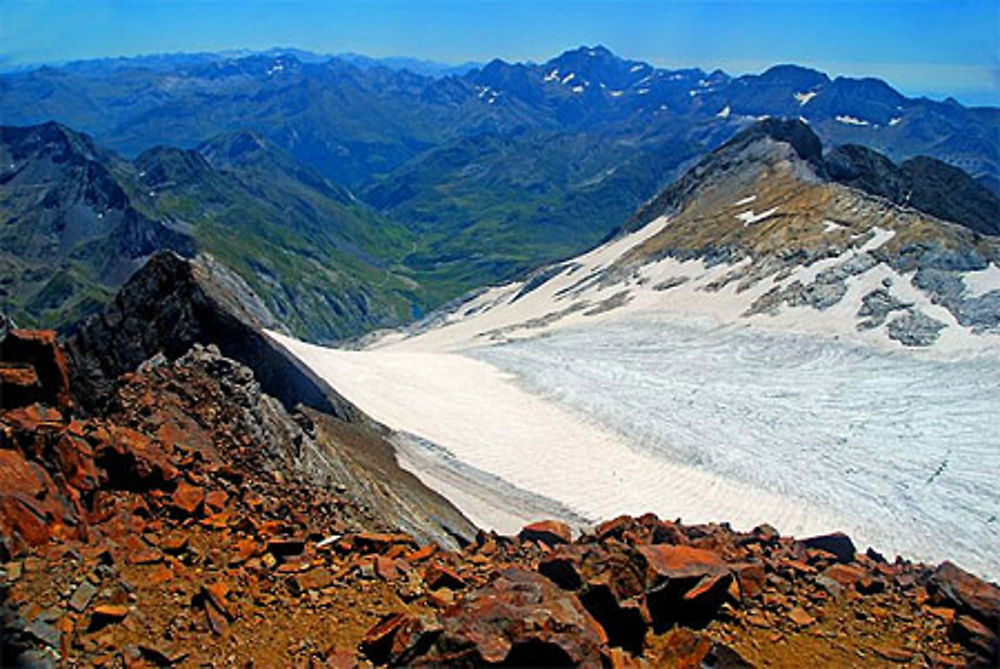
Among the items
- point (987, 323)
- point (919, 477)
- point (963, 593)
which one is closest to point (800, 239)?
point (987, 323)

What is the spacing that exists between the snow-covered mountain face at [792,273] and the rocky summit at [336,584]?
126ft

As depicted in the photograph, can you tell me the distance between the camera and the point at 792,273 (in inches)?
2621

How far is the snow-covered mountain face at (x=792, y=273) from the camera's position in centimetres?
Answer: 5394

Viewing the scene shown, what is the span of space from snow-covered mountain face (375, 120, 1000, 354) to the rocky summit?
1506 inches

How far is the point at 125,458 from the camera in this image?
639 inches

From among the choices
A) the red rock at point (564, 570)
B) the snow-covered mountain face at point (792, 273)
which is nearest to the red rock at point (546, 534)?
the red rock at point (564, 570)

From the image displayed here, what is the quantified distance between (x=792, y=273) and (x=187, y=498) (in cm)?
5974

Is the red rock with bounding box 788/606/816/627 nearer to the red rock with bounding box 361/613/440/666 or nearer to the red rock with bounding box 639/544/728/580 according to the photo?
the red rock with bounding box 639/544/728/580

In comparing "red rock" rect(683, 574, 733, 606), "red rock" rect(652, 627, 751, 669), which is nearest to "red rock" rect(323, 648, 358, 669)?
"red rock" rect(652, 627, 751, 669)

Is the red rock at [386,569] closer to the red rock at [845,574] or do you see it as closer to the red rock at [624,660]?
the red rock at [624,660]

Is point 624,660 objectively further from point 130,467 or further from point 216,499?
point 130,467

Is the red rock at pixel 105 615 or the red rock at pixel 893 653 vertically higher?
the red rock at pixel 105 615

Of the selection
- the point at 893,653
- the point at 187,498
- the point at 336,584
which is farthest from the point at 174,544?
the point at 893,653

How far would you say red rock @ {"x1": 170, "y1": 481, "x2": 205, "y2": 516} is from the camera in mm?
15750
